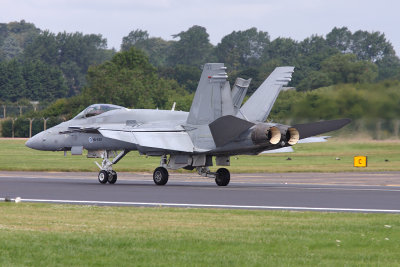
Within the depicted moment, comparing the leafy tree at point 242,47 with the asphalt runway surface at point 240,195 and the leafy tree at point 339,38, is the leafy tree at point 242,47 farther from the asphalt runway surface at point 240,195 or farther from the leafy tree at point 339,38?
the asphalt runway surface at point 240,195

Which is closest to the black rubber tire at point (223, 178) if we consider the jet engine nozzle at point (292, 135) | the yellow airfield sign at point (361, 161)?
the jet engine nozzle at point (292, 135)

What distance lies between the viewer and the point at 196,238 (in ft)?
43.0

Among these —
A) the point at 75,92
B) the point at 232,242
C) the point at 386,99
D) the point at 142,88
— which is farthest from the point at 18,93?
the point at 232,242

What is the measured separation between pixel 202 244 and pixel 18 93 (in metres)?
127

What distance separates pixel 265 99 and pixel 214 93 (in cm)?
285

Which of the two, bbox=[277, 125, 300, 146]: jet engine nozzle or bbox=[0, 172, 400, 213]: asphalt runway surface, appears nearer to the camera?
bbox=[0, 172, 400, 213]: asphalt runway surface

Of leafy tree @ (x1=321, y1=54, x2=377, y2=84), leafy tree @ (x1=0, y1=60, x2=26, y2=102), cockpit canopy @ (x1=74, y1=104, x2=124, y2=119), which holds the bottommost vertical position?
cockpit canopy @ (x1=74, y1=104, x2=124, y2=119)

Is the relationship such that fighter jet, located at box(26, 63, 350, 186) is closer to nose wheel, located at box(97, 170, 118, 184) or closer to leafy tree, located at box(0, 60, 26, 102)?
nose wheel, located at box(97, 170, 118, 184)

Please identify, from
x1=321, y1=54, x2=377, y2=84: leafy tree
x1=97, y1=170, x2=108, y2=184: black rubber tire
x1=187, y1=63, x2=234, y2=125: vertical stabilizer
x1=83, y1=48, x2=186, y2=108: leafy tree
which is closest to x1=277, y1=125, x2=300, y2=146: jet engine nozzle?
x1=187, y1=63, x2=234, y2=125: vertical stabilizer

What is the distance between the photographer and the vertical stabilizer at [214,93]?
1019 inches

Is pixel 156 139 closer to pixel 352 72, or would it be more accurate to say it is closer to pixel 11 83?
pixel 352 72

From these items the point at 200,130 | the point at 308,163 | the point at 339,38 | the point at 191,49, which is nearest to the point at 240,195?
the point at 200,130

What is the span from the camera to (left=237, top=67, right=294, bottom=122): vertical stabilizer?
28.0 meters

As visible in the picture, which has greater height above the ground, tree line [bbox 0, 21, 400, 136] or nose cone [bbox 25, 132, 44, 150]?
tree line [bbox 0, 21, 400, 136]
